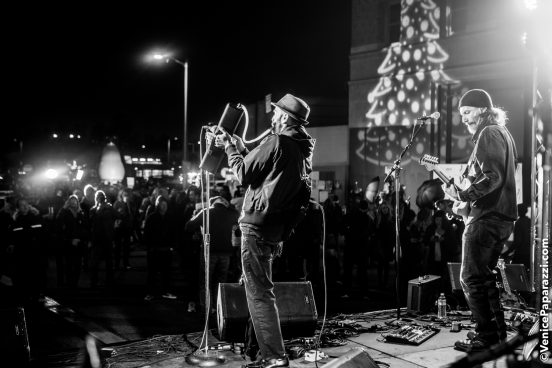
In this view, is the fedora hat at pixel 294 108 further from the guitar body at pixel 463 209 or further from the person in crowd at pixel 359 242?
the person in crowd at pixel 359 242

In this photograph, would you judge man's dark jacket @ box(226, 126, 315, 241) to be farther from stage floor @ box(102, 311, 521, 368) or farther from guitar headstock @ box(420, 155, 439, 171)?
guitar headstock @ box(420, 155, 439, 171)

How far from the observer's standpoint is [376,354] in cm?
531

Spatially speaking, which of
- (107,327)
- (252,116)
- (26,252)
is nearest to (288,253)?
(107,327)

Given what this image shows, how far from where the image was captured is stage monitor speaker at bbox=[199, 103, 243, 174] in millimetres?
4980

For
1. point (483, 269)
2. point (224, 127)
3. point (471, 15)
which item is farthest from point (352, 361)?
point (471, 15)

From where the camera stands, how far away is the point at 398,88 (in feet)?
63.6

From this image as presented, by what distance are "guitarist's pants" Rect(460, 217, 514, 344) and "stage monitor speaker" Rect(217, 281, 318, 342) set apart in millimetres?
1573

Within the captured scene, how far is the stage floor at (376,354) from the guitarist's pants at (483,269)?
327mm

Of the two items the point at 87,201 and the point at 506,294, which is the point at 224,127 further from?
the point at 87,201

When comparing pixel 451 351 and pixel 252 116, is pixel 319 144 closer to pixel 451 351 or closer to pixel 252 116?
pixel 252 116

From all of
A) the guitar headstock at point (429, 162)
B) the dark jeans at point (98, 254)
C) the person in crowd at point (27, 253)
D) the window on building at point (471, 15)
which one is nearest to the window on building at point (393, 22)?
the window on building at point (471, 15)

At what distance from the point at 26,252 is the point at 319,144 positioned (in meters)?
15.7

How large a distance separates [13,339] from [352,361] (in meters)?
2.76

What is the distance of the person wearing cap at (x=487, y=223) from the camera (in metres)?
5.07
